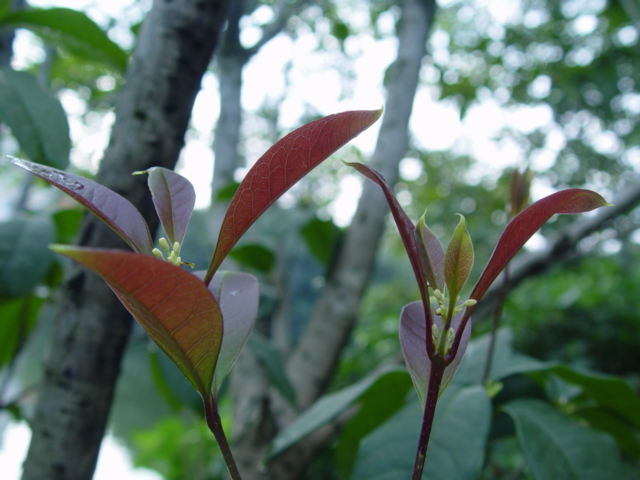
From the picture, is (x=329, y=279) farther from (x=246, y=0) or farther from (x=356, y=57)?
(x=356, y=57)

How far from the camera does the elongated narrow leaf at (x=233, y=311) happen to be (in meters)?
0.32

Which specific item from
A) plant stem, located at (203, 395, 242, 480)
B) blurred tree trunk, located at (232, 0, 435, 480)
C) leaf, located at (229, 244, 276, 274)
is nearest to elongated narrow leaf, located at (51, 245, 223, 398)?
plant stem, located at (203, 395, 242, 480)

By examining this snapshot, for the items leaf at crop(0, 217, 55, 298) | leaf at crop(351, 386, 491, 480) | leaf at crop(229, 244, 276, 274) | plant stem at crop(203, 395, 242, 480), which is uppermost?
leaf at crop(229, 244, 276, 274)

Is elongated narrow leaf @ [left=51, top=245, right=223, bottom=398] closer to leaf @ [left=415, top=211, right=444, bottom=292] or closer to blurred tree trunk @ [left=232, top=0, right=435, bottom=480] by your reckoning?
leaf @ [left=415, top=211, right=444, bottom=292]

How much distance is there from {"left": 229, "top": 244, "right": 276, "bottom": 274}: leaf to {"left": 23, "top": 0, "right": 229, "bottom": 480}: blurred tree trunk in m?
0.66

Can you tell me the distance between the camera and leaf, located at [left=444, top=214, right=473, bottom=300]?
297 mm

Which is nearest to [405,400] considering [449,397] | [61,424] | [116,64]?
[449,397]

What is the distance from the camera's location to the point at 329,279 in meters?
1.29

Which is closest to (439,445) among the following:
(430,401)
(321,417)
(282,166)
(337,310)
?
(321,417)

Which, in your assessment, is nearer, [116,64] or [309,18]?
[116,64]

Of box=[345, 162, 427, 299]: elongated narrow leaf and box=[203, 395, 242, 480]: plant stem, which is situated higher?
box=[345, 162, 427, 299]: elongated narrow leaf

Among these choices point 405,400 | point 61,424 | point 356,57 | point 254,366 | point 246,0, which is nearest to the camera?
point 61,424

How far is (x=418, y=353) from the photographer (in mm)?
327

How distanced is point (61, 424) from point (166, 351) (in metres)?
0.44
